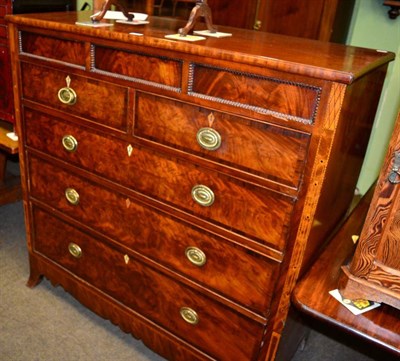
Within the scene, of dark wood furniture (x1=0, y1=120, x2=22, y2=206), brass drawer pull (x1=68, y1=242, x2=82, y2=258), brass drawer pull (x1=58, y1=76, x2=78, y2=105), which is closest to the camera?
brass drawer pull (x1=58, y1=76, x2=78, y2=105)

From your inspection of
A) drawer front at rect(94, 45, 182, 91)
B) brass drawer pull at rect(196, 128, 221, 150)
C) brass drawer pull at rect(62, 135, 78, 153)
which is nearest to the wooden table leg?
brass drawer pull at rect(62, 135, 78, 153)

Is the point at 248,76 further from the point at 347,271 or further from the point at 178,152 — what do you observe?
the point at 347,271

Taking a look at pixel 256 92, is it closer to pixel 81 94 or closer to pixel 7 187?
pixel 81 94

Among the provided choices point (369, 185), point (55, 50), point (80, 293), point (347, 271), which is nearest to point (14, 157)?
point (80, 293)

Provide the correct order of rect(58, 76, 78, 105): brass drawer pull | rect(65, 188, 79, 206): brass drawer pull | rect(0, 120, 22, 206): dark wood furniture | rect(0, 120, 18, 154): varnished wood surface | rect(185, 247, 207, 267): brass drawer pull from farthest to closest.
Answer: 1. rect(0, 120, 22, 206): dark wood furniture
2. rect(0, 120, 18, 154): varnished wood surface
3. rect(65, 188, 79, 206): brass drawer pull
4. rect(58, 76, 78, 105): brass drawer pull
5. rect(185, 247, 207, 267): brass drawer pull

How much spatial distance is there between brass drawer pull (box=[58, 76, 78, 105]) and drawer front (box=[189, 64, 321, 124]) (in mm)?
489

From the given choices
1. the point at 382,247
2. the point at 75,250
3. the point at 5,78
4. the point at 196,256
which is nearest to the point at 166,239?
the point at 196,256

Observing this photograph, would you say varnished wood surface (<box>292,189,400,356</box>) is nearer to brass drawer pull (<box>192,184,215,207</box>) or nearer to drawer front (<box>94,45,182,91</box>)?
brass drawer pull (<box>192,184,215,207</box>)

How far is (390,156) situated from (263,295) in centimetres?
53

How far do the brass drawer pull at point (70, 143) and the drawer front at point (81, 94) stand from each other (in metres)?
0.10

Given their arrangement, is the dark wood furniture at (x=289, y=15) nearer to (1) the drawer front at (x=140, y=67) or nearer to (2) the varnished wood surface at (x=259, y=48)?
(2) the varnished wood surface at (x=259, y=48)

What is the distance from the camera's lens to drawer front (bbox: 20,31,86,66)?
1.33 m

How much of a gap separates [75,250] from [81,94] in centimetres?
66

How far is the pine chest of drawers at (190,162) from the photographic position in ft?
3.39
